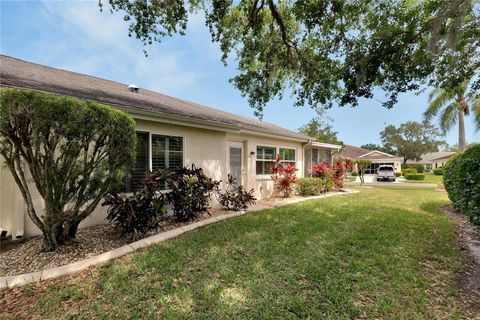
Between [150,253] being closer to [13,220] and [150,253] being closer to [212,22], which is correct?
[13,220]

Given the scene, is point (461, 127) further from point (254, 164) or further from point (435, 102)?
point (254, 164)

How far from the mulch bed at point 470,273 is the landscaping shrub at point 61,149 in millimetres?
5835

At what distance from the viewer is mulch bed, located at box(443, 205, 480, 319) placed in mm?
3168

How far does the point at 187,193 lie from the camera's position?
21.1 feet

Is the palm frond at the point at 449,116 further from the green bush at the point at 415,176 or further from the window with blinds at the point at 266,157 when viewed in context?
the window with blinds at the point at 266,157

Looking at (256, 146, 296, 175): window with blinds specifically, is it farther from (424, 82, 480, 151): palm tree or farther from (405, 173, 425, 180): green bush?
(405, 173, 425, 180): green bush

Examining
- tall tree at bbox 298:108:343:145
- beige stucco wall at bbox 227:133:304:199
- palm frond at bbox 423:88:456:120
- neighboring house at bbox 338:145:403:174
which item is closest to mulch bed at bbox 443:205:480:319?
beige stucco wall at bbox 227:133:304:199

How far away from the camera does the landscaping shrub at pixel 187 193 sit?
20.7 feet

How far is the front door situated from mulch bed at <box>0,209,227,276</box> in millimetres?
4643

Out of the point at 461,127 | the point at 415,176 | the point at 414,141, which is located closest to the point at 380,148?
the point at 414,141

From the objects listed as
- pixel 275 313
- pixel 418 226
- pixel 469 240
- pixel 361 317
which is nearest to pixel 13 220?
pixel 275 313

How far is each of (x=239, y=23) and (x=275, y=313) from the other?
942 cm

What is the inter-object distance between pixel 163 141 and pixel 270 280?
5.08 metres

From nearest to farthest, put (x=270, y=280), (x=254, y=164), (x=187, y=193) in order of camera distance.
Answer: (x=270, y=280) → (x=187, y=193) → (x=254, y=164)
